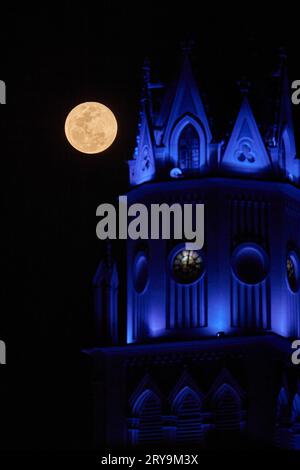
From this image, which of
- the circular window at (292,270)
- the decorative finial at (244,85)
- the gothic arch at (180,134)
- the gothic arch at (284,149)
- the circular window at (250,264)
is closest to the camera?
the circular window at (250,264)

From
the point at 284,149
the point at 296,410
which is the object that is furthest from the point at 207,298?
the point at 284,149

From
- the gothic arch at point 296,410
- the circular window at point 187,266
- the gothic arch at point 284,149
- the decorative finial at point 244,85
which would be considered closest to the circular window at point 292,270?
the gothic arch at point 284,149

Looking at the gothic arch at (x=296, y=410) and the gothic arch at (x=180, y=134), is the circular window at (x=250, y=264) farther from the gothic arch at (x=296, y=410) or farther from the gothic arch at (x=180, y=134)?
the gothic arch at (x=296, y=410)

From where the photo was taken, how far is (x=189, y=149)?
90.2m

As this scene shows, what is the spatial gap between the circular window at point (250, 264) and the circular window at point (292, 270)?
1.15 meters

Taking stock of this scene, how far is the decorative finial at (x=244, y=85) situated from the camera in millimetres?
90375

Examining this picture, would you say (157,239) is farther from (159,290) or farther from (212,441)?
(212,441)

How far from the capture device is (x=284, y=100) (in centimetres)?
9200

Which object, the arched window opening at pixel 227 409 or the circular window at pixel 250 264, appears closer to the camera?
the arched window opening at pixel 227 409

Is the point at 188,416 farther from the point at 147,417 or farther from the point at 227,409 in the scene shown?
the point at 147,417

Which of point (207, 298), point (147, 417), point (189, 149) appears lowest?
point (147, 417)

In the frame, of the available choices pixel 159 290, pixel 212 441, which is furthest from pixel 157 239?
pixel 212 441

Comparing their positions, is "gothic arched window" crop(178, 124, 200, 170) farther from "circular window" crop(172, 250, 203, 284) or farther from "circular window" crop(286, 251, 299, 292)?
"circular window" crop(286, 251, 299, 292)

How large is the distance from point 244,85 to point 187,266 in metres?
6.65
